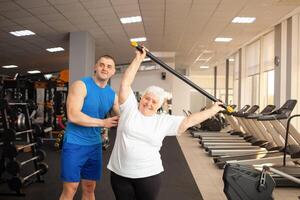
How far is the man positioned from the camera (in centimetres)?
206

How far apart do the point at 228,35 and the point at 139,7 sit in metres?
3.94

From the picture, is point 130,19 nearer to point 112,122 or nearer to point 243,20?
point 243,20

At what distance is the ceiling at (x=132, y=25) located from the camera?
6.30m

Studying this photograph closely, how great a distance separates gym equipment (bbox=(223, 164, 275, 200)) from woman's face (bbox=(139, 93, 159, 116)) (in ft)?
2.35

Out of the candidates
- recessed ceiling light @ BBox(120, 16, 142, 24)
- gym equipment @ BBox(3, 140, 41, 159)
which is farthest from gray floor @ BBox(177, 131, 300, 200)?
recessed ceiling light @ BBox(120, 16, 142, 24)

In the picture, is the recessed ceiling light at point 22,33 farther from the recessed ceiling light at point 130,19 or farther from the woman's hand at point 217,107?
the woman's hand at point 217,107

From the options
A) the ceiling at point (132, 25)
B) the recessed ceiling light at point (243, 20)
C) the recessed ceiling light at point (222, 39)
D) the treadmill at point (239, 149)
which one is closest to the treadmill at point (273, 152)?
the treadmill at point (239, 149)

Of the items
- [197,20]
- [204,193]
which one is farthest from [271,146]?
[197,20]

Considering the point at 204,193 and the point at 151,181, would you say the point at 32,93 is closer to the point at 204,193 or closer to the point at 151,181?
the point at 204,193

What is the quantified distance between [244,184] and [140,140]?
86cm

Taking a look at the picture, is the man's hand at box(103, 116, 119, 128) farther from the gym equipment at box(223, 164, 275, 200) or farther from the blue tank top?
the gym equipment at box(223, 164, 275, 200)

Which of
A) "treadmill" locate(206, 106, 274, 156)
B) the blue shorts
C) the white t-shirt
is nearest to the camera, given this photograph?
the white t-shirt

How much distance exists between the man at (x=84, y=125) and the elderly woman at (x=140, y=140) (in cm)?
25

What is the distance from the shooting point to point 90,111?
85.4 inches
